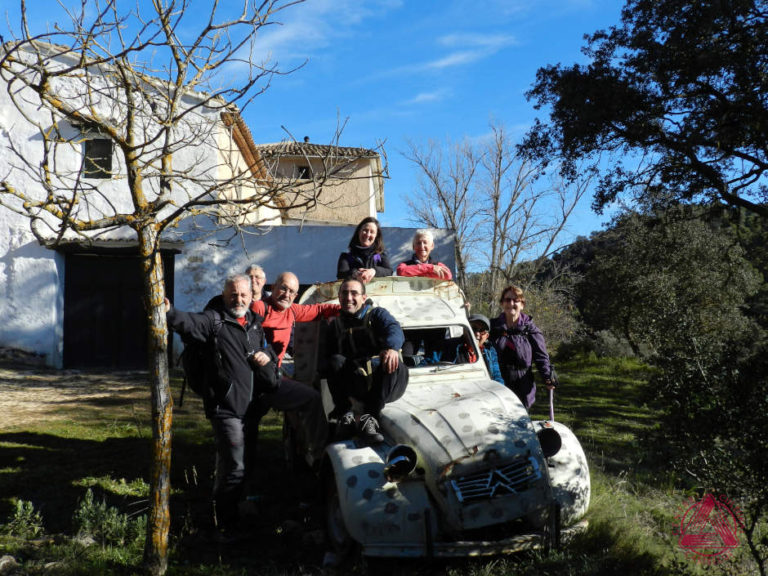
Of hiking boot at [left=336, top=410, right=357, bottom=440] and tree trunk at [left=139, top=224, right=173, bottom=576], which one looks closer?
tree trunk at [left=139, top=224, right=173, bottom=576]

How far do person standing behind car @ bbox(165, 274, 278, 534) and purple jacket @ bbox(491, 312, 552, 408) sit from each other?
7.75ft

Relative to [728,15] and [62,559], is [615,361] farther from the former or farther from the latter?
[62,559]

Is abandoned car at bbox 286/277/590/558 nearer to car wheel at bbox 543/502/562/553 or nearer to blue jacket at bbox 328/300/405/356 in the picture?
car wheel at bbox 543/502/562/553

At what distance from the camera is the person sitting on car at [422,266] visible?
6.68 metres

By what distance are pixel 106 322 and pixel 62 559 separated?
37.5ft

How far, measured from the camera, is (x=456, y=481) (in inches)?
162

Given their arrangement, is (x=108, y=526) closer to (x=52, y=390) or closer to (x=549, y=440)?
(x=549, y=440)

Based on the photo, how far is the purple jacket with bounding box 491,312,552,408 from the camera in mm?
6047

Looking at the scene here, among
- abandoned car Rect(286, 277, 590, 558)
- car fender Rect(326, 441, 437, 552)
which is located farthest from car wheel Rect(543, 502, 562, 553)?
car fender Rect(326, 441, 437, 552)

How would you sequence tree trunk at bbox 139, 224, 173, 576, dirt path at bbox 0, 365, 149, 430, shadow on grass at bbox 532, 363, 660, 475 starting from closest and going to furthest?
tree trunk at bbox 139, 224, 173, 576, shadow on grass at bbox 532, 363, 660, 475, dirt path at bbox 0, 365, 149, 430

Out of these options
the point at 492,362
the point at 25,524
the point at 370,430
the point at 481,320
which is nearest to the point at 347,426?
the point at 370,430

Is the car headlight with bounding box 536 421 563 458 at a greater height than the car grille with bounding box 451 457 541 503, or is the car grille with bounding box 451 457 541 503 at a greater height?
the car headlight with bounding box 536 421 563 458

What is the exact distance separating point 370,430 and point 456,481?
2.57 feet

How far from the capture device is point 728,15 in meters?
10.1
